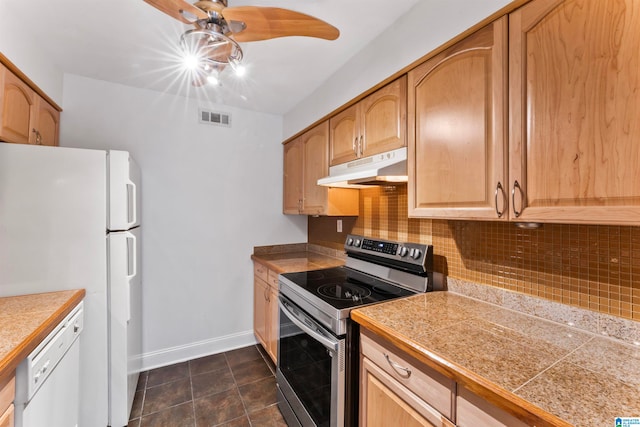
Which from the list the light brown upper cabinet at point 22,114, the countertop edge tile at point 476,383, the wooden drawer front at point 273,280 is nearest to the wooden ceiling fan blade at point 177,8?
the light brown upper cabinet at point 22,114

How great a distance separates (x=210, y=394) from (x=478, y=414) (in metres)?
1.97

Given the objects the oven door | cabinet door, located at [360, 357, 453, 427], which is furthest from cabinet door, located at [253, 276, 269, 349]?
cabinet door, located at [360, 357, 453, 427]

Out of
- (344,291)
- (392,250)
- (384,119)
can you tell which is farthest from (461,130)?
Result: (344,291)

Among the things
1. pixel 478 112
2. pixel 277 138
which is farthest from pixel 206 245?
pixel 478 112

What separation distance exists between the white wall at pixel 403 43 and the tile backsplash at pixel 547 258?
0.78m

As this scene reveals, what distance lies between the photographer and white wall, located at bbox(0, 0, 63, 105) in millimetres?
1439

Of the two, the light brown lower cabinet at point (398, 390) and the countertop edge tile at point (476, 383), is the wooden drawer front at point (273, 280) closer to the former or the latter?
the light brown lower cabinet at point (398, 390)

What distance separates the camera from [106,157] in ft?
5.50

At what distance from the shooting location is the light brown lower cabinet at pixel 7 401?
0.94 meters

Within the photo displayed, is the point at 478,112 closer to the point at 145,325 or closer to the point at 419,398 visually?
the point at 419,398

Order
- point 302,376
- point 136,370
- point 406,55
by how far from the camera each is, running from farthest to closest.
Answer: point 136,370
point 302,376
point 406,55

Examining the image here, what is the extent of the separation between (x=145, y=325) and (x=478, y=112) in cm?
290

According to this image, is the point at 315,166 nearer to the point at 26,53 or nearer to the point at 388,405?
the point at 388,405

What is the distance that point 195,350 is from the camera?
103 inches
